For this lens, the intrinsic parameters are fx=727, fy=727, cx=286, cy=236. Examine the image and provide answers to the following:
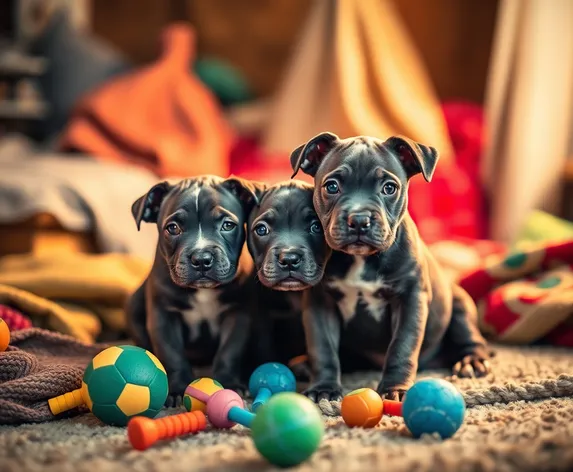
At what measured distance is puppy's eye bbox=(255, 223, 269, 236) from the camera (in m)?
2.14

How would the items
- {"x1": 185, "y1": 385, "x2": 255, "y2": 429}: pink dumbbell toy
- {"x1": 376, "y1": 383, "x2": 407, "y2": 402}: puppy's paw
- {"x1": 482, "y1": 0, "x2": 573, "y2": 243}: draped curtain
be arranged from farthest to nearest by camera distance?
1. {"x1": 482, "y1": 0, "x2": 573, "y2": 243}: draped curtain
2. {"x1": 376, "y1": 383, "x2": 407, "y2": 402}: puppy's paw
3. {"x1": 185, "y1": 385, "x2": 255, "y2": 429}: pink dumbbell toy

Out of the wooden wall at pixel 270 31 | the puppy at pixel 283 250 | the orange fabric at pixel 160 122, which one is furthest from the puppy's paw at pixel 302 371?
the wooden wall at pixel 270 31

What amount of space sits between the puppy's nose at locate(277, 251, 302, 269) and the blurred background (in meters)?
1.42

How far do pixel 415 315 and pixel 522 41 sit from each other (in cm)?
287

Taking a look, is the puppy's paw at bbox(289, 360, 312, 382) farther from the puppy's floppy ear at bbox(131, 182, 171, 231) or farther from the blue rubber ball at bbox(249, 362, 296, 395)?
the puppy's floppy ear at bbox(131, 182, 171, 231)

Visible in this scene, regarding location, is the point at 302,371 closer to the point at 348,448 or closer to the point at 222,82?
the point at 348,448

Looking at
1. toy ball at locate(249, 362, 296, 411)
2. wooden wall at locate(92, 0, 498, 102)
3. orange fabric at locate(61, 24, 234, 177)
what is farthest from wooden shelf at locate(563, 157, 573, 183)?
toy ball at locate(249, 362, 296, 411)

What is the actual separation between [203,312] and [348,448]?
2.67 ft

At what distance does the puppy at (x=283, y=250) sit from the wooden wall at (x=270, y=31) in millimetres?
3982

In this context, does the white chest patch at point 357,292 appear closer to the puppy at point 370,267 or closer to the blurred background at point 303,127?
the puppy at point 370,267

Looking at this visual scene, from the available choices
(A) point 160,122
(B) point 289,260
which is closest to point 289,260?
(B) point 289,260

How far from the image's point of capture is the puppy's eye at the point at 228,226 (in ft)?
7.18

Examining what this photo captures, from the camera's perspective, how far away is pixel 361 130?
165 inches

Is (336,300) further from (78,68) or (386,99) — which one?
(78,68)
